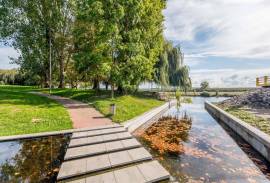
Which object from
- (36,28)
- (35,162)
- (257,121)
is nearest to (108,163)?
(35,162)

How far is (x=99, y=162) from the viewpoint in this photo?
5914mm

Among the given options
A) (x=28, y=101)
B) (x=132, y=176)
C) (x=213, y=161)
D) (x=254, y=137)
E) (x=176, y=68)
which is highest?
(x=176, y=68)

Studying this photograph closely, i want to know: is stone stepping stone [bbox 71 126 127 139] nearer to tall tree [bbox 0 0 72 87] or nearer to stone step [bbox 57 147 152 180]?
stone step [bbox 57 147 152 180]

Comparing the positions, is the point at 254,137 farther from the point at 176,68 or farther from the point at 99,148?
the point at 176,68

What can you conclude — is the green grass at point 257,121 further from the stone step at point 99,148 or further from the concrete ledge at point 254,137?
the stone step at point 99,148

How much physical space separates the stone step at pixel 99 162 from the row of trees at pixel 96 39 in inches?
460

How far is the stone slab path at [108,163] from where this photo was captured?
5035 mm

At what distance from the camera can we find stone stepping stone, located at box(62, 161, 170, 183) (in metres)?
4.89

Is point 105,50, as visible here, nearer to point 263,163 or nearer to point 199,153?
point 199,153

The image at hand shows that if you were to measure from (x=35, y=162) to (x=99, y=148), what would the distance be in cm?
194

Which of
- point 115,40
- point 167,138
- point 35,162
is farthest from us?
point 115,40

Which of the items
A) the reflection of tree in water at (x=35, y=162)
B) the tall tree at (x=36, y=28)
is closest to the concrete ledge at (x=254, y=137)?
the reflection of tree in water at (x=35, y=162)

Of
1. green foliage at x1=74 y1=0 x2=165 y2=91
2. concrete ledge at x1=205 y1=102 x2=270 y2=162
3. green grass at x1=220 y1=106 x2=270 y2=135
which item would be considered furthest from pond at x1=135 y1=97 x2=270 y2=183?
green foliage at x1=74 y1=0 x2=165 y2=91

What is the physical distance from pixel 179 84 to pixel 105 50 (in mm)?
21005
